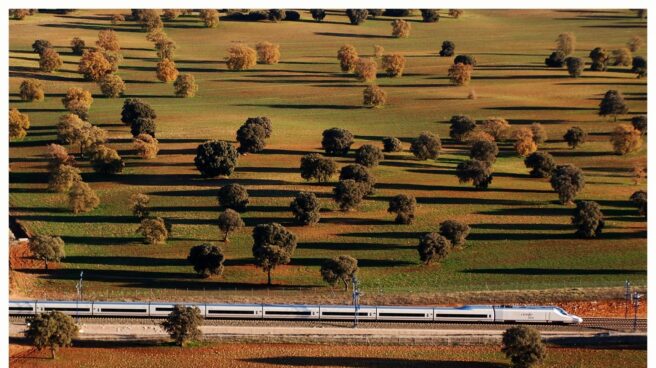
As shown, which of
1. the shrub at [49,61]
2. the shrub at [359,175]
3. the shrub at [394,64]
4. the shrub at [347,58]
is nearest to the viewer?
the shrub at [359,175]

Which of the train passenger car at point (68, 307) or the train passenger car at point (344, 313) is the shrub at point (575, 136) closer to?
the train passenger car at point (344, 313)

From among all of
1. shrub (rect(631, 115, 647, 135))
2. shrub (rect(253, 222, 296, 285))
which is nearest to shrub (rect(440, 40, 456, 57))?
shrub (rect(631, 115, 647, 135))

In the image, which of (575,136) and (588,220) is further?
(575,136)

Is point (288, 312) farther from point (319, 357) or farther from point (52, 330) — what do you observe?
point (52, 330)

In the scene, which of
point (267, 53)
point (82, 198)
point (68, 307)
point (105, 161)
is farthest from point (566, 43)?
point (68, 307)

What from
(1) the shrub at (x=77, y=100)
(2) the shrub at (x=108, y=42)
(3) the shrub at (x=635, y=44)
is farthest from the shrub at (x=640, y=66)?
(1) the shrub at (x=77, y=100)

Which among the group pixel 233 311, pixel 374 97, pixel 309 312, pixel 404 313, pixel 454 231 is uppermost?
pixel 374 97
